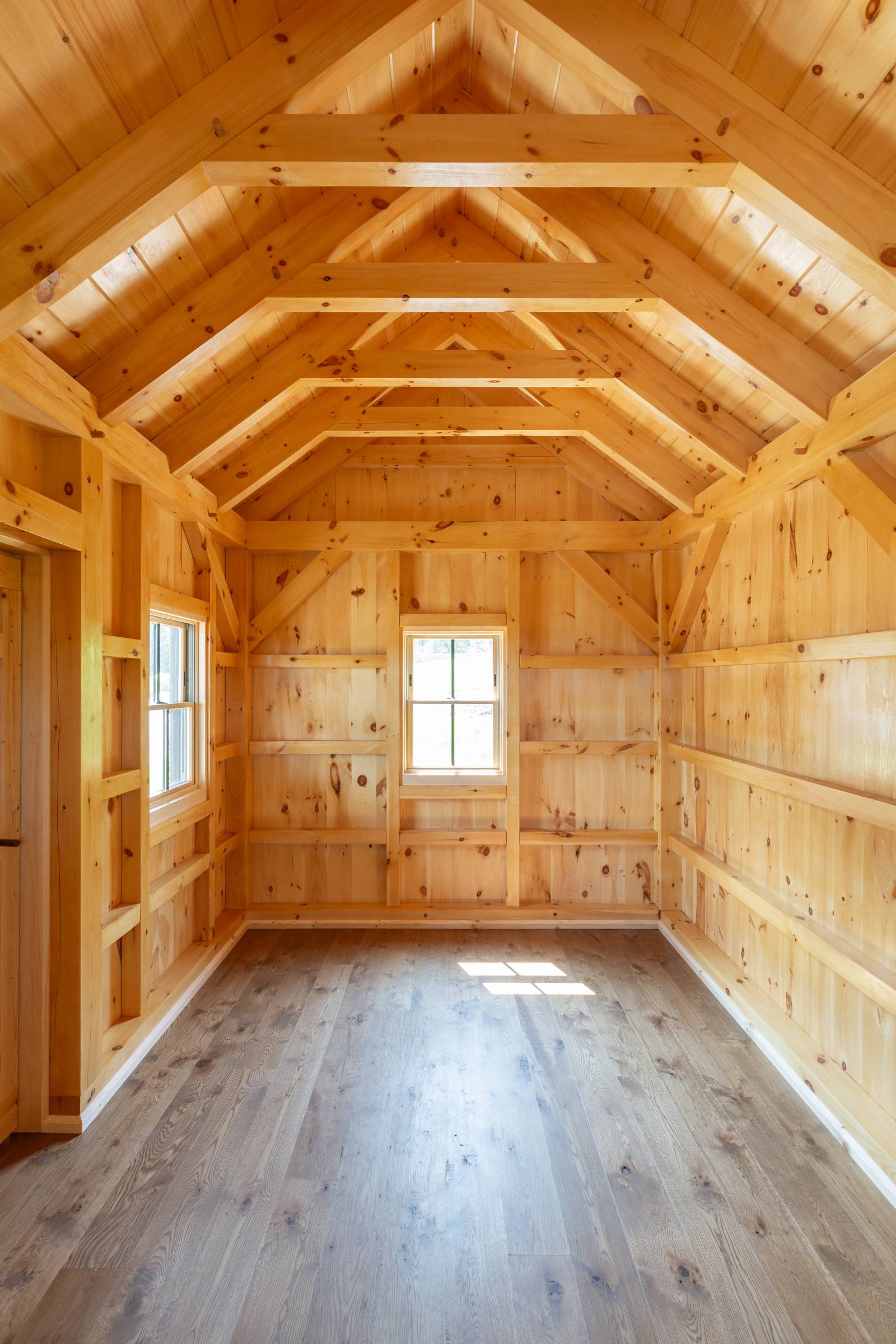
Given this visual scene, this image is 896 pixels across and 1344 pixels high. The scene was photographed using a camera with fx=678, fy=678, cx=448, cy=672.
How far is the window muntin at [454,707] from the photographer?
4.81 meters

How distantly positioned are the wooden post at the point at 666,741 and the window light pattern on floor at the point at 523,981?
43.4 inches

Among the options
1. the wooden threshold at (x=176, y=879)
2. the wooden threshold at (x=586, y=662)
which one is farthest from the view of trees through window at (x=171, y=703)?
the wooden threshold at (x=586, y=662)

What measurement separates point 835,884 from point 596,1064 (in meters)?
1.26

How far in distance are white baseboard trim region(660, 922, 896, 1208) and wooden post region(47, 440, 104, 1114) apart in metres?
2.78

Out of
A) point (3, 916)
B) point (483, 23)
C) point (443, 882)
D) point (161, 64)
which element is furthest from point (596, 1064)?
point (483, 23)

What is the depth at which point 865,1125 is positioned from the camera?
2342 mm

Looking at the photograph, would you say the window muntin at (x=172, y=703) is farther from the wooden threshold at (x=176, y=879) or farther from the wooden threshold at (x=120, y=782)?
the wooden threshold at (x=176, y=879)

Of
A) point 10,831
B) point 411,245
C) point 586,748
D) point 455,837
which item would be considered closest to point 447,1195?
point 10,831

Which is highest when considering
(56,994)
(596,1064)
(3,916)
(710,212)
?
(710,212)

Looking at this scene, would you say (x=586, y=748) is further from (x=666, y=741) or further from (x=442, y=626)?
(x=442, y=626)

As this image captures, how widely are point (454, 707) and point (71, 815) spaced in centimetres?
274

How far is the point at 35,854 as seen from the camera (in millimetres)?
2488

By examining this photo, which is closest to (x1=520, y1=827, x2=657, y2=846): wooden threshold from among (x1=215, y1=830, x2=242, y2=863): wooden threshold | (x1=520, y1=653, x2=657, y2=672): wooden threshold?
(x1=520, y1=653, x2=657, y2=672): wooden threshold

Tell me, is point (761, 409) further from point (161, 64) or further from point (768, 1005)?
point (768, 1005)
